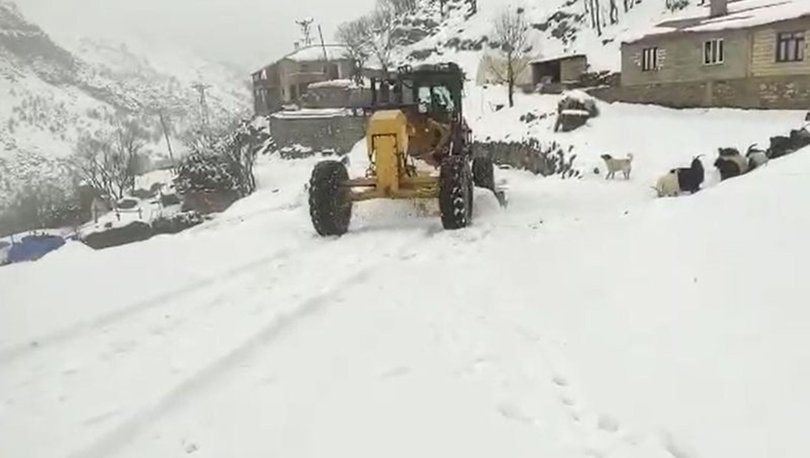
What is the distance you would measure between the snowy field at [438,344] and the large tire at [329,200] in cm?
102

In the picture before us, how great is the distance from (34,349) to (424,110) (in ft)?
19.6

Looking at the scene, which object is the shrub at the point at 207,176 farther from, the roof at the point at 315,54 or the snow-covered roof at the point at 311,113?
the roof at the point at 315,54

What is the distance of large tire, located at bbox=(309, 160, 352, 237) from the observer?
25.7 ft

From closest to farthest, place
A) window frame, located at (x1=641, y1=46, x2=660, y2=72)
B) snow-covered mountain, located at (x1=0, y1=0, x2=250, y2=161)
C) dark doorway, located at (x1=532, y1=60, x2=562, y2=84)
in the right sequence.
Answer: snow-covered mountain, located at (x1=0, y1=0, x2=250, y2=161) → window frame, located at (x1=641, y1=46, x2=660, y2=72) → dark doorway, located at (x1=532, y1=60, x2=562, y2=84)

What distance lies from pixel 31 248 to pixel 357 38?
153 ft

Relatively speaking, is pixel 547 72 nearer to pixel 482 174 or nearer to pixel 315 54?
pixel 315 54

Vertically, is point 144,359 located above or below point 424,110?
below

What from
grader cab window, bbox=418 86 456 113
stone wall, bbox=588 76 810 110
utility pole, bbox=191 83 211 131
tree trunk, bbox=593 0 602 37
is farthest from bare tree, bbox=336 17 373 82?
utility pole, bbox=191 83 211 131

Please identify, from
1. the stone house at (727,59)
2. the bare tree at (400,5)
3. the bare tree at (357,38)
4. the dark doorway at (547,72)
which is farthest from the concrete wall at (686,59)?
the bare tree at (400,5)

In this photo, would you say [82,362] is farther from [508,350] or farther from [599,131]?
[599,131]

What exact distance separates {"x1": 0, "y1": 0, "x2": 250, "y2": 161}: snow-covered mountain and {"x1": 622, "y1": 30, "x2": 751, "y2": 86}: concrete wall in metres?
20.8

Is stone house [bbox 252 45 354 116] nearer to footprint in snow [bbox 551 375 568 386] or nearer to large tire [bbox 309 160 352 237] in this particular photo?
large tire [bbox 309 160 352 237]

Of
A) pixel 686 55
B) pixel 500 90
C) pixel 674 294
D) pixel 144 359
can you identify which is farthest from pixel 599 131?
pixel 144 359

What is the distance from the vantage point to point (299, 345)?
398 cm
